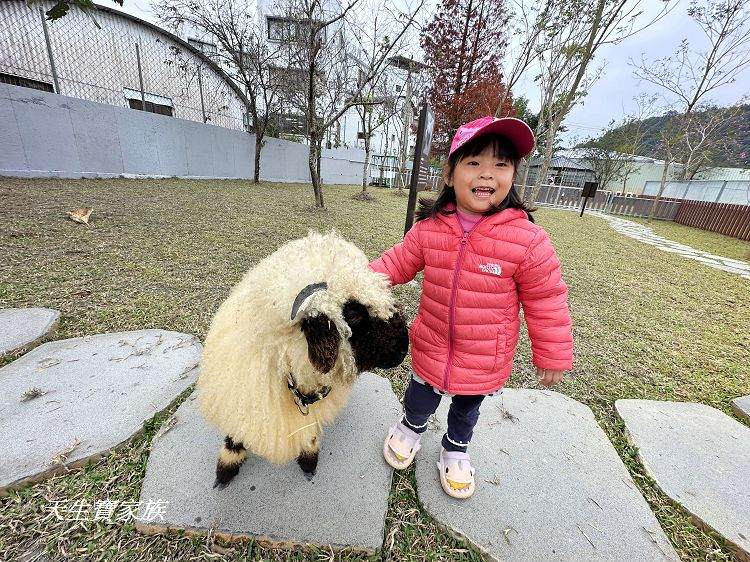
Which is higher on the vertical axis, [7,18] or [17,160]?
[7,18]

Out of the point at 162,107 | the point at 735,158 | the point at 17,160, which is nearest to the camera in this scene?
the point at 17,160

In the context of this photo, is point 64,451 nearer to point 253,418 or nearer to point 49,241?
point 253,418

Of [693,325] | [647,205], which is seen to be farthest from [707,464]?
[647,205]

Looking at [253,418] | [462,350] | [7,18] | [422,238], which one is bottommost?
[253,418]

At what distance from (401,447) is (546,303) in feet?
3.55

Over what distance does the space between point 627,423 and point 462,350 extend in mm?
1569

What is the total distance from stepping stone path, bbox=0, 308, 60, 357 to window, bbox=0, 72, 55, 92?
9.17 metres

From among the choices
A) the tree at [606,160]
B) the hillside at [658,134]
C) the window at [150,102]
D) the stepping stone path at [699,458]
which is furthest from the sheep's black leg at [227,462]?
the tree at [606,160]

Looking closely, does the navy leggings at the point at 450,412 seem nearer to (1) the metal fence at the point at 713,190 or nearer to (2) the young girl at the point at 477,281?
(2) the young girl at the point at 477,281

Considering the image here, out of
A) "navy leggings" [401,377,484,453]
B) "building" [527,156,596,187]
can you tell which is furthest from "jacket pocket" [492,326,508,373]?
"building" [527,156,596,187]

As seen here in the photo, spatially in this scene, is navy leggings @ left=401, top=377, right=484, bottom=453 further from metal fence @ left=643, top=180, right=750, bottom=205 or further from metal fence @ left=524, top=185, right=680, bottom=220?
metal fence @ left=643, top=180, right=750, bottom=205

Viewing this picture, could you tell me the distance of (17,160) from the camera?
26.0 feet

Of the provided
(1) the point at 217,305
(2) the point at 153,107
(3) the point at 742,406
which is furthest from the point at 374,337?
(2) the point at 153,107

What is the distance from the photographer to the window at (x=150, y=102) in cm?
1080
